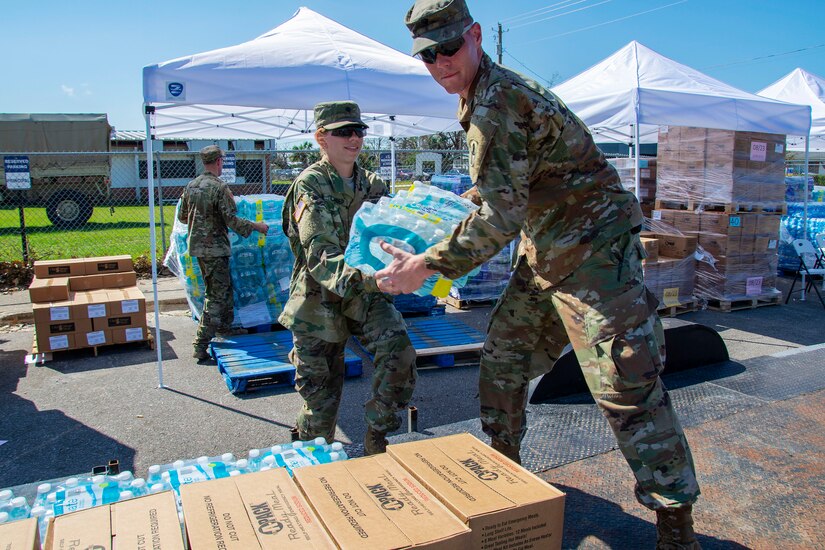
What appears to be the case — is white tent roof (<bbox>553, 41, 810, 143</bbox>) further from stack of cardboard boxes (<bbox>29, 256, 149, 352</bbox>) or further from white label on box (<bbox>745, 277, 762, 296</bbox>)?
stack of cardboard boxes (<bbox>29, 256, 149, 352</bbox>)

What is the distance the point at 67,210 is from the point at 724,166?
1781 cm

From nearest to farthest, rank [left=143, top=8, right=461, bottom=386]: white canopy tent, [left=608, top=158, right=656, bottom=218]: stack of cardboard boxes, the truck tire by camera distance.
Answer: [left=143, top=8, right=461, bottom=386]: white canopy tent
[left=608, top=158, right=656, bottom=218]: stack of cardboard boxes
the truck tire

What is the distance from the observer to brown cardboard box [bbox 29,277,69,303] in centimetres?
650

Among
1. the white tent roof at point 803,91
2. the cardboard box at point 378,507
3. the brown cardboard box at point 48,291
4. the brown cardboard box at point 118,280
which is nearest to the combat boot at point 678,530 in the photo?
the cardboard box at point 378,507

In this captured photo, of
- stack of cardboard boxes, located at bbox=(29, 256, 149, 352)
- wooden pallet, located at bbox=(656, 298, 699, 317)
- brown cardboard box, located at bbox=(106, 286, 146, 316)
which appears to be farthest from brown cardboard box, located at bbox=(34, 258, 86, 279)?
wooden pallet, located at bbox=(656, 298, 699, 317)

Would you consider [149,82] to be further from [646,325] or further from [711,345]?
[711,345]

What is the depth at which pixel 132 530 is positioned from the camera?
5.52 ft

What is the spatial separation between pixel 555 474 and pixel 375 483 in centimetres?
167

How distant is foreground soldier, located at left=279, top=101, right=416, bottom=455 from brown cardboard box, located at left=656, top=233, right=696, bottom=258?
623cm

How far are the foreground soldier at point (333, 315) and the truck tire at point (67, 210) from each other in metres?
→ 17.3

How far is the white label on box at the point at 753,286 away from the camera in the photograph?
877 centimetres

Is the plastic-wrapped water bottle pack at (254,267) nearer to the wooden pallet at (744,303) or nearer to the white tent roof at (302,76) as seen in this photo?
the white tent roof at (302,76)

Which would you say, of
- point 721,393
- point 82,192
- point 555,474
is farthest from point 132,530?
point 82,192

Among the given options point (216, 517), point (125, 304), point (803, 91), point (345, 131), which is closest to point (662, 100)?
point (345, 131)
